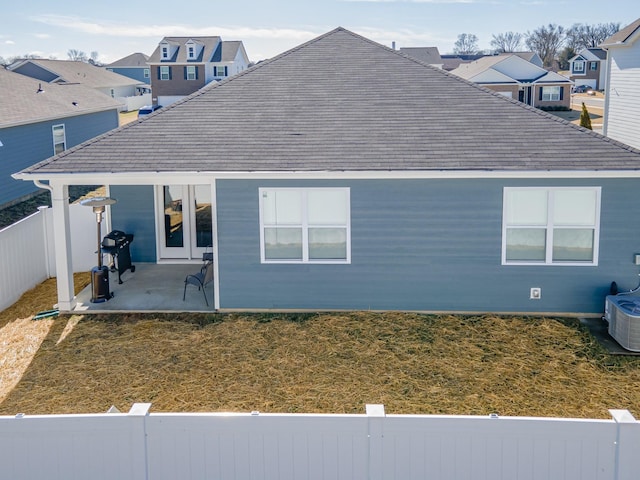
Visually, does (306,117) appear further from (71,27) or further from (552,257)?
(71,27)

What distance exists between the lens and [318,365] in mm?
9703

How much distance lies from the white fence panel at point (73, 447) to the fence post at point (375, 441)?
1841 mm

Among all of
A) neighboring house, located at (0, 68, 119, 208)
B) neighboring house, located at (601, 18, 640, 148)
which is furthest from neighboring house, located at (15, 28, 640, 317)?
neighboring house, located at (601, 18, 640, 148)

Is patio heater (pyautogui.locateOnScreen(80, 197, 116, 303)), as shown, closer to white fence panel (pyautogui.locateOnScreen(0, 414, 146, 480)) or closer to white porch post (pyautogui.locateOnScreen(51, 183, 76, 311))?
white porch post (pyautogui.locateOnScreen(51, 183, 76, 311))

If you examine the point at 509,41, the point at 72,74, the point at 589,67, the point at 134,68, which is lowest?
the point at 72,74

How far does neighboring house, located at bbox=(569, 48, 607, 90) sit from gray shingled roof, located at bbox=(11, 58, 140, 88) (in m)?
55.4

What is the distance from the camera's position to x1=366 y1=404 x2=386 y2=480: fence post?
5312 mm

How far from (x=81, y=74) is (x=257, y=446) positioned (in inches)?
2117

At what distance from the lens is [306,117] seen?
13.0m

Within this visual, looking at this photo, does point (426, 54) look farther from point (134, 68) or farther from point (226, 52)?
point (134, 68)

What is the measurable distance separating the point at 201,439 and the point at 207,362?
4.46 meters

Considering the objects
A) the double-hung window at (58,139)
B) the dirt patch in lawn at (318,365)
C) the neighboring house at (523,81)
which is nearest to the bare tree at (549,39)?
the neighboring house at (523,81)

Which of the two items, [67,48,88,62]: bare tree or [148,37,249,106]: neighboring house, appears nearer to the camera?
[148,37,249,106]: neighboring house

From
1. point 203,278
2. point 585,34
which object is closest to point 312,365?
point 203,278
